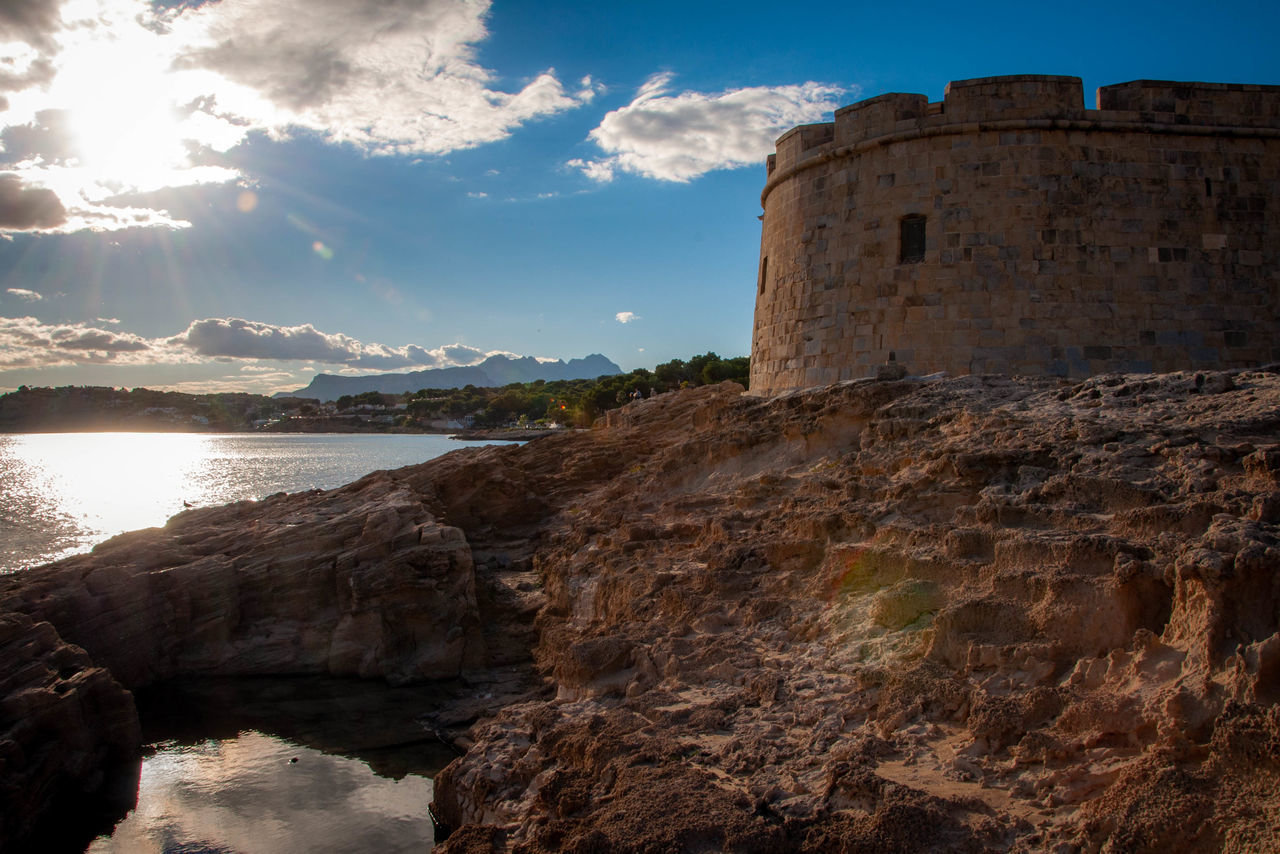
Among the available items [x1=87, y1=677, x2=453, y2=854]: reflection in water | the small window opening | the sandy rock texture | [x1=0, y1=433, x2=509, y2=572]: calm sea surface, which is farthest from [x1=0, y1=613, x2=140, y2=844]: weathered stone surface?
[x1=0, y1=433, x2=509, y2=572]: calm sea surface

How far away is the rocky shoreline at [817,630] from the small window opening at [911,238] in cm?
266

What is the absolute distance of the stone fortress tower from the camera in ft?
36.7

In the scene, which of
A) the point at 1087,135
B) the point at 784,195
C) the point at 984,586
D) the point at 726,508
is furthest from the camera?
the point at 784,195

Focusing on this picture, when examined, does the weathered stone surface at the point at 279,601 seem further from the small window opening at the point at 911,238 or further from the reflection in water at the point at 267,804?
the small window opening at the point at 911,238

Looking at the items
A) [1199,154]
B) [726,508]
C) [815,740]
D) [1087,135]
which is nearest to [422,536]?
[726,508]

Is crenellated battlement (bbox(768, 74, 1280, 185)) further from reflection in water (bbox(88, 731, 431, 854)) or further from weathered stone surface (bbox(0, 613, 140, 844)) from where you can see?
weathered stone surface (bbox(0, 613, 140, 844))

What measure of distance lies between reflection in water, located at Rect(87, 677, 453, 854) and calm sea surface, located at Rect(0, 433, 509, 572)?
14.6m

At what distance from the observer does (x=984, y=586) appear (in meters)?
6.35

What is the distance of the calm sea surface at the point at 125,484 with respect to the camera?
28672 mm

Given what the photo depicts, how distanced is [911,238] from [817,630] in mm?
7114

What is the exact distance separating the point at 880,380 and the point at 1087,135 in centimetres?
470

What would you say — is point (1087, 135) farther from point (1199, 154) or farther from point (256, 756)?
point (256, 756)

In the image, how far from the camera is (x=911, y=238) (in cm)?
1202

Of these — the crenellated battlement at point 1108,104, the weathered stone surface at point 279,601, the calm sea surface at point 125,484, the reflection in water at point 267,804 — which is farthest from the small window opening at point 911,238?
the calm sea surface at point 125,484
